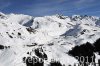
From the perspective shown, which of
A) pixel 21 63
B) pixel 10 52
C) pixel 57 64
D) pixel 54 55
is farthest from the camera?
pixel 54 55

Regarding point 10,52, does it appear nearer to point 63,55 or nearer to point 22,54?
point 22,54

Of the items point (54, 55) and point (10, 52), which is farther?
point (54, 55)

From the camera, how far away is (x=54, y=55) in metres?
166

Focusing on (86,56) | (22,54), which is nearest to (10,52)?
(22,54)

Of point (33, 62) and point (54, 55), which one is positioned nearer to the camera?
point (33, 62)

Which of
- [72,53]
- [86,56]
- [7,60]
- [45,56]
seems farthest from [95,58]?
[7,60]

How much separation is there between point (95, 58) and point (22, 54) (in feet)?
141

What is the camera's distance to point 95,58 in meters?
159

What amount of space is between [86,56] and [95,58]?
539 centimetres

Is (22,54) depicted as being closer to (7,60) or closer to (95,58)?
(7,60)

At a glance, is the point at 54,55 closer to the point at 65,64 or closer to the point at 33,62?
the point at 65,64

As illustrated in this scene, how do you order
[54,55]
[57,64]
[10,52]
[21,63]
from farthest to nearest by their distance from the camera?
1. [54,55]
2. [10,52]
3. [57,64]
4. [21,63]

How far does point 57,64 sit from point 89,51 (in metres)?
32.5

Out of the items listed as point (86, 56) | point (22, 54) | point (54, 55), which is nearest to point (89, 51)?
point (86, 56)
